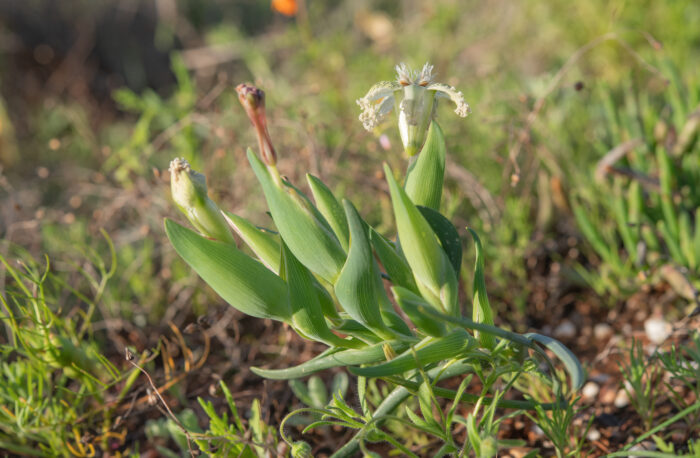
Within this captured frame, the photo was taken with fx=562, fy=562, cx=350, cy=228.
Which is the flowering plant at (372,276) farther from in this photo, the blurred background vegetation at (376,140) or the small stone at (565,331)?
the small stone at (565,331)

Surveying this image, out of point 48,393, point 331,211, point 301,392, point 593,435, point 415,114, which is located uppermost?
point 415,114

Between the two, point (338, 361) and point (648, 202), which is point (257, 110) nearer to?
point (338, 361)

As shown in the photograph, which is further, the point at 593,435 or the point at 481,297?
the point at 593,435

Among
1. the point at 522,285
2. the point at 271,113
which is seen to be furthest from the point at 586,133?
the point at 271,113

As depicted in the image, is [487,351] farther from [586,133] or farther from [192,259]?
[586,133]

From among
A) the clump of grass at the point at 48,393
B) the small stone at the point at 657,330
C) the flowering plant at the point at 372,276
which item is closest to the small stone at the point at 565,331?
the small stone at the point at 657,330

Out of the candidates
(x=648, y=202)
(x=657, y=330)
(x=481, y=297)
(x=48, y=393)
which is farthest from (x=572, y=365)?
(x=648, y=202)
